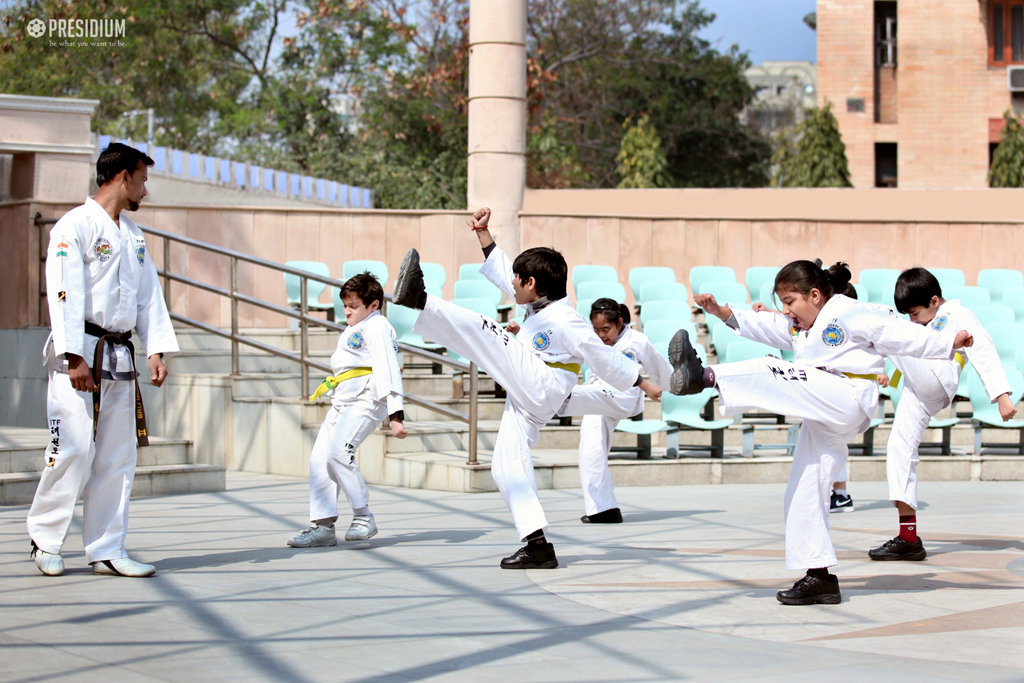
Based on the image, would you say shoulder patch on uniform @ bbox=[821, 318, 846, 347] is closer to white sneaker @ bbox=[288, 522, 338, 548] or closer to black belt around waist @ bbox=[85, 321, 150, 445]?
white sneaker @ bbox=[288, 522, 338, 548]

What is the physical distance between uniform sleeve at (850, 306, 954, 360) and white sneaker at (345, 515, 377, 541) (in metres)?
2.78

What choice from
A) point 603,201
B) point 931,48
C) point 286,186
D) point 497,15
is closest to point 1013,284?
point 603,201

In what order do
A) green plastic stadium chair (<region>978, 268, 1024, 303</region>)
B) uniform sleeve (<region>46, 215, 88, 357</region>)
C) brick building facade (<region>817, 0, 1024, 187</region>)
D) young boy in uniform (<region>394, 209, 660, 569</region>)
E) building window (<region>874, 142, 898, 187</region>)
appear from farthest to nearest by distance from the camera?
building window (<region>874, 142, 898, 187</region>) < brick building facade (<region>817, 0, 1024, 187</region>) < green plastic stadium chair (<region>978, 268, 1024, 303</region>) < young boy in uniform (<region>394, 209, 660, 569</region>) < uniform sleeve (<region>46, 215, 88, 357</region>)

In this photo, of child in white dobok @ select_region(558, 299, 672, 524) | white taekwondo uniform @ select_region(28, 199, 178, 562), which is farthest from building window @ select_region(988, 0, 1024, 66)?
white taekwondo uniform @ select_region(28, 199, 178, 562)

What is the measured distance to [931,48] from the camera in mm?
32031

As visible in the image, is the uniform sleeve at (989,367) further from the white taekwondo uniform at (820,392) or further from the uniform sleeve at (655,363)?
the uniform sleeve at (655,363)

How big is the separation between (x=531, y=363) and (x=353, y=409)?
1.38 m

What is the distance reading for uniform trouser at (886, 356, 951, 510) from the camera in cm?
605

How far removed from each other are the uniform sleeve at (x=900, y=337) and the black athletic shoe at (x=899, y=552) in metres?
1.36

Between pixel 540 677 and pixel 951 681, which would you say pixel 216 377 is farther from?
pixel 951 681

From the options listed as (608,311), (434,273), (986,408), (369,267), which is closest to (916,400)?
(608,311)

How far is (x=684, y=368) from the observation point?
13.9ft

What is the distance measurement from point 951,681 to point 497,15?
497 inches

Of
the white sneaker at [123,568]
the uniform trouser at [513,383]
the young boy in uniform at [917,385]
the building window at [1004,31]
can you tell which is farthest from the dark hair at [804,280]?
the building window at [1004,31]
